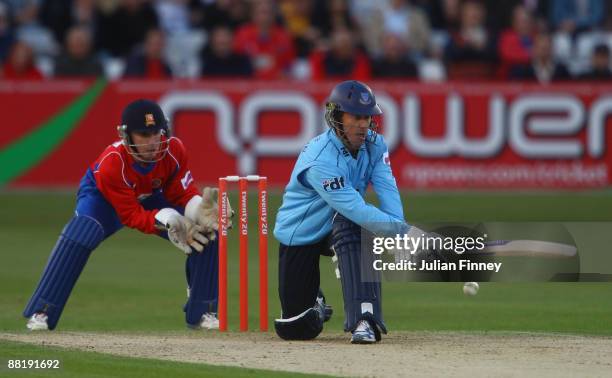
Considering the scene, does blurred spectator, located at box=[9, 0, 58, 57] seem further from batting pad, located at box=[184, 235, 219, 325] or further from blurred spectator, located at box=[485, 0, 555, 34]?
batting pad, located at box=[184, 235, 219, 325]

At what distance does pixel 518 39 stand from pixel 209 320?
14.6m

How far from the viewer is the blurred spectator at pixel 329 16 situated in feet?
81.3

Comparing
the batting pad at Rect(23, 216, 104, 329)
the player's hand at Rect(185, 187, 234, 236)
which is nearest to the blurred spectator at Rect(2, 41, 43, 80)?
the batting pad at Rect(23, 216, 104, 329)

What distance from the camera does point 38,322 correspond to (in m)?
11.4

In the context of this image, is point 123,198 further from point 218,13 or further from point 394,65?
point 218,13

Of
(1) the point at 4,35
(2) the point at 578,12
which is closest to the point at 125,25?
(1) the point at 4,35

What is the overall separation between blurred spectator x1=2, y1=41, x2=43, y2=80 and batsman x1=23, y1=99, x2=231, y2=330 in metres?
11.3

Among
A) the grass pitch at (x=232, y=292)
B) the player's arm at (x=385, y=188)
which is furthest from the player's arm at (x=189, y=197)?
the player's arm at (x=385, y=188)

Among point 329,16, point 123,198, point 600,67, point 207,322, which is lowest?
point 207,322

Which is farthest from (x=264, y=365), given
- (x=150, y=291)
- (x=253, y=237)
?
(x=253, y=237)

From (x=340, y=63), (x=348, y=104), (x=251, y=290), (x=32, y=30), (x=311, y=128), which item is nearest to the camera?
(x=348, y=104)

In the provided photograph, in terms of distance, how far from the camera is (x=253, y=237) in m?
18.4

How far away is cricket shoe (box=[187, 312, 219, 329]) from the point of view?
11.6 m

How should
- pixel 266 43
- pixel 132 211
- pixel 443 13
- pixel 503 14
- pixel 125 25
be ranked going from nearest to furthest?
pixel 132 211 < pixel 266 43 < pixel 125 25 < pixel 443 13 < pixel 503 14
